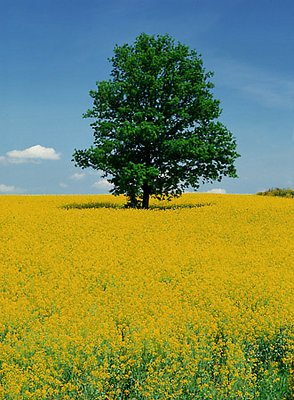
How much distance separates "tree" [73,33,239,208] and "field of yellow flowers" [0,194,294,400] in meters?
8.53

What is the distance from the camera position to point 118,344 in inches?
404

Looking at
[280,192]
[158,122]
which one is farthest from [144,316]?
[280,192]

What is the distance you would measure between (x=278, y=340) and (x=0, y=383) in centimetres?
565

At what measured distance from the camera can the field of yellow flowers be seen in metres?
Answer: 9.29

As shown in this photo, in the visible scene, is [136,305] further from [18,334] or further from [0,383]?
[0,383]

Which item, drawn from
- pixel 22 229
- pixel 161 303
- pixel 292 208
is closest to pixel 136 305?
pixel 161 303

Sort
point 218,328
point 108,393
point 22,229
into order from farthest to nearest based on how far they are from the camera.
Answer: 1. point 22,229
2. point 218,328
3. point 108,393

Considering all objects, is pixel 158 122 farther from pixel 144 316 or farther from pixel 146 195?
pixel 144 316

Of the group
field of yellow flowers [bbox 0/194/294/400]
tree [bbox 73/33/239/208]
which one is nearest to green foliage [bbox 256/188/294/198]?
tree [bbox 73/33/239/208]

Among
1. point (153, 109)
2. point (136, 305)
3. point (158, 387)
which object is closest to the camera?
→ point (158, 387)

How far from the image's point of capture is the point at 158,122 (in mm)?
32125

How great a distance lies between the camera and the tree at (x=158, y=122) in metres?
31.8

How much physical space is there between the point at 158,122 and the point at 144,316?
2124cm

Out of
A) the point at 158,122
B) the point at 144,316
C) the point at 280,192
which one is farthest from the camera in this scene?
the point at 280,192
